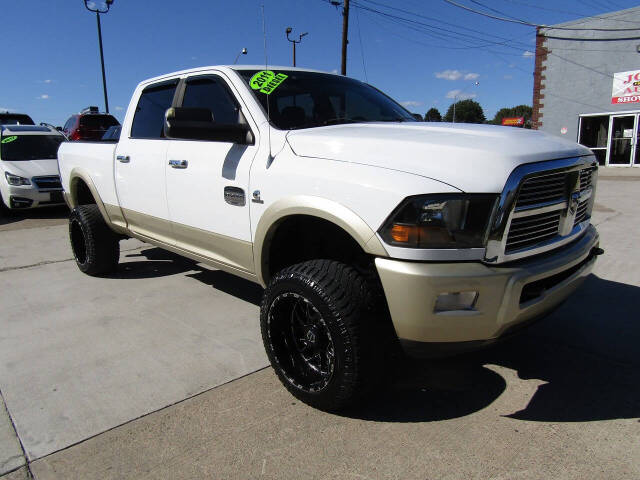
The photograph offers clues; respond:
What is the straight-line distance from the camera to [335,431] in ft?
7.68

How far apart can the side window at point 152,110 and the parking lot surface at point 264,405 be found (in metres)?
1.50

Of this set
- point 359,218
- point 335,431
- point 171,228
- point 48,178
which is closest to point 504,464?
point 335,431

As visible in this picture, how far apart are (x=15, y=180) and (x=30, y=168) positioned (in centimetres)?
40

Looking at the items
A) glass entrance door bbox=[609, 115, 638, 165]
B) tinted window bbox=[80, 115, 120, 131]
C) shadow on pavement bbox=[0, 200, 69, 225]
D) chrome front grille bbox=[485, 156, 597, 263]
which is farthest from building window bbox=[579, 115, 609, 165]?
chrome front grille bbox=[485, 156, 597, 263]

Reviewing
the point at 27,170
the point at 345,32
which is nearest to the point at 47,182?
the point at 27,170

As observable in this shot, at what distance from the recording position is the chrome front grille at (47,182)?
9.23 m

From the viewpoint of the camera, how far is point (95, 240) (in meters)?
4.73

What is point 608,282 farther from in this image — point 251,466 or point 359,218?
point 251,466

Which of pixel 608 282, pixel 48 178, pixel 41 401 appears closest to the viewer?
pixel 41 401

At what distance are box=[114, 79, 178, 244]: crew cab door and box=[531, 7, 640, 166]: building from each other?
1958 cm

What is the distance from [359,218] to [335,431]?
106 cm

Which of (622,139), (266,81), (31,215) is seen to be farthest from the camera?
(622,139)

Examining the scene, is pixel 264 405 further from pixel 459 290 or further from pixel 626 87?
pixel 626 87

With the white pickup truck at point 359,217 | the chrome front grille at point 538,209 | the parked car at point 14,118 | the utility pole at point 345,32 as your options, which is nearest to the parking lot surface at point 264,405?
the white pickup truck at point 359,217
